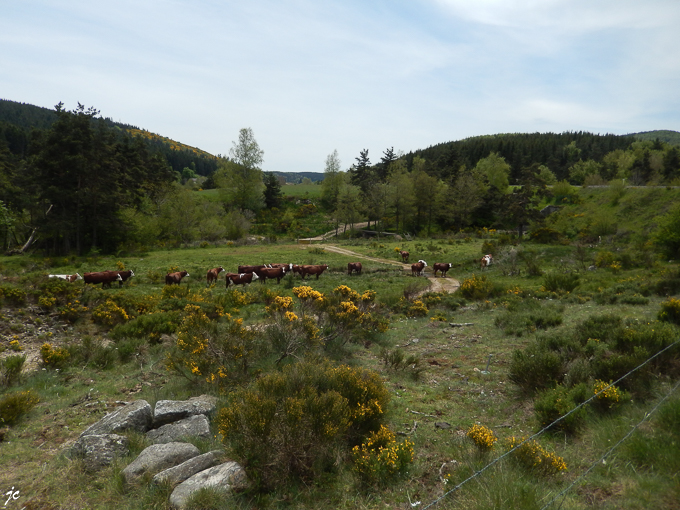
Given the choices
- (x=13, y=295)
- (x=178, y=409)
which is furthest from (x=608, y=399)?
(x=13, y=295)

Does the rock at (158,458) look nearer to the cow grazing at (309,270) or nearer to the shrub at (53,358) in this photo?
the shrub at (53,358)

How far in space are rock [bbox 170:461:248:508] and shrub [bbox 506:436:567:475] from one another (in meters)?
3.23

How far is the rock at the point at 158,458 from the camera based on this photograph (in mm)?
4402

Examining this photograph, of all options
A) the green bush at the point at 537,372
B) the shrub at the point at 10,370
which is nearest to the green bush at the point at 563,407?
the green bush at the point at 537,372

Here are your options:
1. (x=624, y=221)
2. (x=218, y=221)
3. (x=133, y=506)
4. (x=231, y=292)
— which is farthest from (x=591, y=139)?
(x=133, y=506)

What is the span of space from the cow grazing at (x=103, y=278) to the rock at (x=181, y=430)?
16.0 metres

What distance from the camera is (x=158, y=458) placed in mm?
4574

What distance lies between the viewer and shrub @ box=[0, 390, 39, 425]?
5.90m

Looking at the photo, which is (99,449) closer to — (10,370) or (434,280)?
(10,370)

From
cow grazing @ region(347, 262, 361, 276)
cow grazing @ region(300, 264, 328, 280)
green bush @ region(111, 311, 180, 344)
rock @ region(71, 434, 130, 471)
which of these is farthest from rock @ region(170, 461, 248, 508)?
cow grazing @ region(347, 262, 361, 276)

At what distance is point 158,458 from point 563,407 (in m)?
5.74

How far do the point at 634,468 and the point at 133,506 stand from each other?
555 centimetres

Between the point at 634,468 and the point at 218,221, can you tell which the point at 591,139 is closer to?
the point at 218,221

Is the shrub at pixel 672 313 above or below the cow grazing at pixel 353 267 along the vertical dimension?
above
